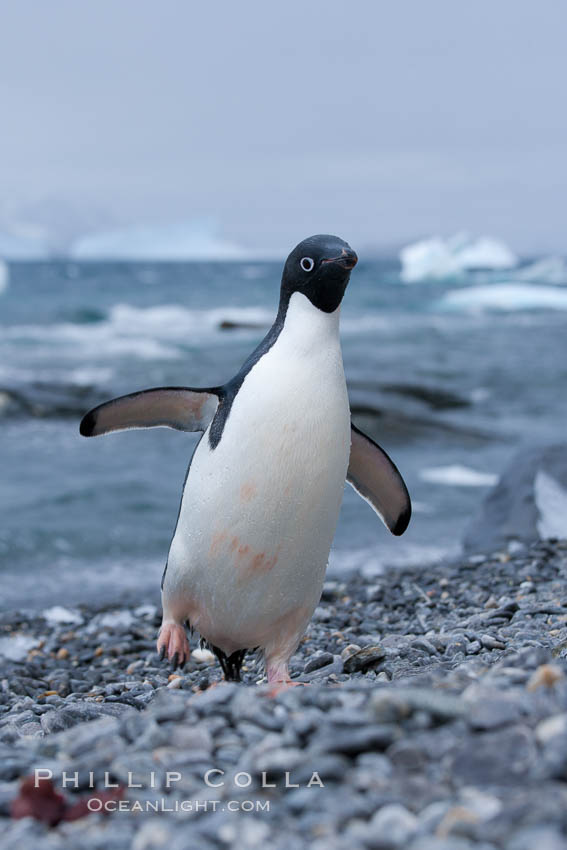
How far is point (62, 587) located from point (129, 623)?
205 centimetres

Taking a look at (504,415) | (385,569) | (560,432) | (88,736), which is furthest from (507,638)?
(504,415)

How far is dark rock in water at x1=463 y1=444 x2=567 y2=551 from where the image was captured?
7.35 m

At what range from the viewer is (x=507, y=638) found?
3.76 metres

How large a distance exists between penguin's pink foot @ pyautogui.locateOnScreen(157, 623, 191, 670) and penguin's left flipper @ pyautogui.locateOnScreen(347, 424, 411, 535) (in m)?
0.88

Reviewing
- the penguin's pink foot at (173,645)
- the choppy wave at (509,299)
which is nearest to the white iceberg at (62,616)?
the penguin's pink foot at (173,645)

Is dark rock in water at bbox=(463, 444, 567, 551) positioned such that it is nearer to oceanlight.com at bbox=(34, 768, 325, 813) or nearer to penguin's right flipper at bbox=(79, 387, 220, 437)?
penguin's right flipper at bbox=(79, 387, 220, 437)

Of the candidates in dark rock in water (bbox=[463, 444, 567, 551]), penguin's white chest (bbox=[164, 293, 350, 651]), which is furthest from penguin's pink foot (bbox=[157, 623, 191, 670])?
dark rock in water (bbox=[463, 444, 567, 551])

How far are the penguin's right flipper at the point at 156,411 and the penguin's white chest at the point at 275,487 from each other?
18 cm

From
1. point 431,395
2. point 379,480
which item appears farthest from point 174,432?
point 379,480

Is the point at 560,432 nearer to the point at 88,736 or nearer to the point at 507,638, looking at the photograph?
the point at 507,638

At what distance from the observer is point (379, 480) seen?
395cm

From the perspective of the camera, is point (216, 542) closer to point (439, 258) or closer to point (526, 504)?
point (526, 504)

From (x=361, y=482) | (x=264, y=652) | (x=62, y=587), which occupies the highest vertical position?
(x=361, y=482)

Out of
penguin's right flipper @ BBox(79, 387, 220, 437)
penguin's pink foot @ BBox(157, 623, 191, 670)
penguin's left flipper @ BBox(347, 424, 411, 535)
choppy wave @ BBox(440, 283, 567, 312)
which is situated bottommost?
penguin's pink foot @ BBox(157, 623, 191, 670)
